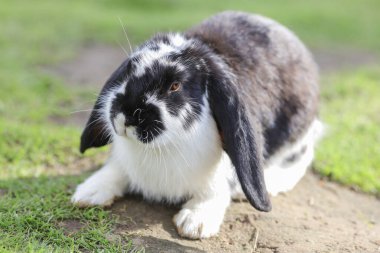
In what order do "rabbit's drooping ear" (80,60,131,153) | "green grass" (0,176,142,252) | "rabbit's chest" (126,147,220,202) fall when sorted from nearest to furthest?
"green grass" (0,176,142,252) → "rabbit's chest" (126,147,220,202) → "rabbit's drooping ear" (80,60,131,153)

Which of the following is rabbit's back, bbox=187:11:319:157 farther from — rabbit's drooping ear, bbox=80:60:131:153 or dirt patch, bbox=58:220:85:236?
dirt patch, bbox=58:220:85:236

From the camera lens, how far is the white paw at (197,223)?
3305 mm

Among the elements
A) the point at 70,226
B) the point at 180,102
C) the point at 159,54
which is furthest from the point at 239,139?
the point at 70,226

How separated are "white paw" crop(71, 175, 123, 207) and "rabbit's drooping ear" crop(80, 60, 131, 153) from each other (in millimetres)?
260

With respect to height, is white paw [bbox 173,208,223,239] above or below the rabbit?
below

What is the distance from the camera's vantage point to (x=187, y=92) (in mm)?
3160

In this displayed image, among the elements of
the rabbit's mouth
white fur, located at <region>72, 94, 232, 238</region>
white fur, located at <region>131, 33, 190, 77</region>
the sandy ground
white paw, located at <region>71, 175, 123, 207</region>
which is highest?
white fur, located at <region>131, 33, 190, 77</region>

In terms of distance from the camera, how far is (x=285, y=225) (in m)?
3.55

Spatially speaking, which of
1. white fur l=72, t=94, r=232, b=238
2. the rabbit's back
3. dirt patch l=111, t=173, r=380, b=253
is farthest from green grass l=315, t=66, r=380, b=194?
white fur l=72, t=94, r=232, b=238

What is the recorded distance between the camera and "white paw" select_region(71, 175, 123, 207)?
353 cm

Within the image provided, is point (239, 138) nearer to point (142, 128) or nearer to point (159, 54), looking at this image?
point (142, 128)

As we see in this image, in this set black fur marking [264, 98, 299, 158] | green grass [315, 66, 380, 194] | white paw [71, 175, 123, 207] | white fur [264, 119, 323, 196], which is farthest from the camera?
green grass [315, 66, 380, 194]

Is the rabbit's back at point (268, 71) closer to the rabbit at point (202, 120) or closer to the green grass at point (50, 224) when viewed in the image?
the rabbit at point (202, 120)

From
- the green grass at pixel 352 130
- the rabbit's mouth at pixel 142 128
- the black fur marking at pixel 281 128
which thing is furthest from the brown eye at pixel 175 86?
the green grass at pixel 352 130
